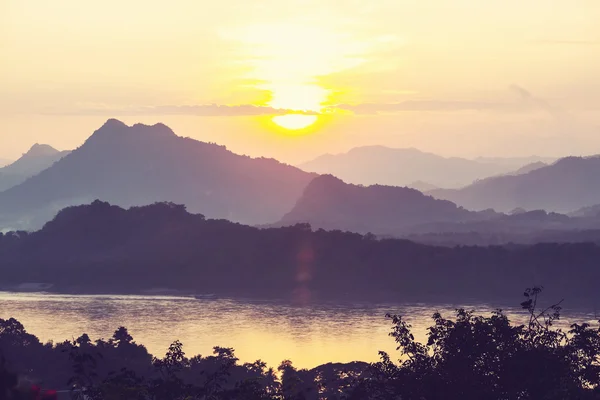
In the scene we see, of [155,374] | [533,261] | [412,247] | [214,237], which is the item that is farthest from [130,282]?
[155,374]

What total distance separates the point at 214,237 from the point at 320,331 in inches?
2715

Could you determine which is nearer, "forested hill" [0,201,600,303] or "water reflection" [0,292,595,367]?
"water reflection" [0,292,595,367]

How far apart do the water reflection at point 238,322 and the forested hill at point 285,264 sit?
13.0 meters

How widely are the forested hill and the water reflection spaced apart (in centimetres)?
1298

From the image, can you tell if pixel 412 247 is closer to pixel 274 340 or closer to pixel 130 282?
pixel 130 282

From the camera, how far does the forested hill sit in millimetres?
122188

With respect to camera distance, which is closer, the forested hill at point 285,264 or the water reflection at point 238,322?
the water reflection at point 238,322

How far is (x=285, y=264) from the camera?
5236 inches

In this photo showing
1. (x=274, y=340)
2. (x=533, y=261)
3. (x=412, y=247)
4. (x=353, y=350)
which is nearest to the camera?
(x=353, y=350)

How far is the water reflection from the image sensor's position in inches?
2854

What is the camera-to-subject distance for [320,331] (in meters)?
82.8

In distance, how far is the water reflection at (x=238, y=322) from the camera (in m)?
72.5

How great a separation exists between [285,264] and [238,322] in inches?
1736

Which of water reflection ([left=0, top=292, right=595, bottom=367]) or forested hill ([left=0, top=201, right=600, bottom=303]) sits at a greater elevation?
forested hill ([left=0, top=201, right=600, bottom=303])
